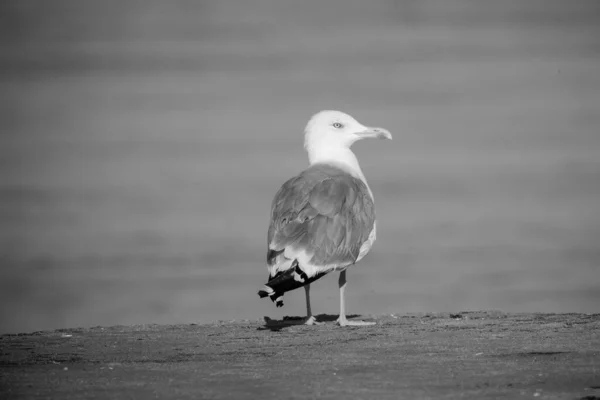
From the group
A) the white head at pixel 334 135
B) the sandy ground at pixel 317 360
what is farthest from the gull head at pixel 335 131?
the sandy ground at pixel 317 360

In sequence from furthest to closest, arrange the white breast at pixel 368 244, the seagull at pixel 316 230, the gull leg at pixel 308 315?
the white breast at pixel 368 244
the gull leg at pixel 308 315
the seagull at pixel 316 230

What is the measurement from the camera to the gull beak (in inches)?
488

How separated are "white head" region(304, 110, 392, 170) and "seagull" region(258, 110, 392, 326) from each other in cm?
48

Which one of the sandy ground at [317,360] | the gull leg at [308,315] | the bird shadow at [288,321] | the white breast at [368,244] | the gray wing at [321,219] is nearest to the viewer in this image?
the sandy ground at [317,360]

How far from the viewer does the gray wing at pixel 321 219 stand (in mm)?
10062

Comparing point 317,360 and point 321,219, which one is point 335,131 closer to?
point 321,219

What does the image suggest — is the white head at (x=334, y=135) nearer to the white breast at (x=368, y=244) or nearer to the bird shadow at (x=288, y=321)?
the white breast at (x=368, y=244)

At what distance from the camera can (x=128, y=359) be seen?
25.7ft

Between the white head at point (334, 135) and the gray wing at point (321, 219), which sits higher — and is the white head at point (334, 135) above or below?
above

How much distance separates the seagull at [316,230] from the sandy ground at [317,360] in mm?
523

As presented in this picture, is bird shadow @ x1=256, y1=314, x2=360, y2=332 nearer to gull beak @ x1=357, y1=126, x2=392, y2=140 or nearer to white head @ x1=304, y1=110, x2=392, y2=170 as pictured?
white head @ x1=304, y1=110, x2=392, y2=170

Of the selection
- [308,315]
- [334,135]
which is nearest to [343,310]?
[308,315]

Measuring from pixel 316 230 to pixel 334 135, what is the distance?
2.40 m

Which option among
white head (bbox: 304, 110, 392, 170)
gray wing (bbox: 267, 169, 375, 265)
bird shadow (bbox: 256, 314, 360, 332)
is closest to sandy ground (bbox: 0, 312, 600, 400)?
bird shadow (bbox: 256, 314, 360, 332)
